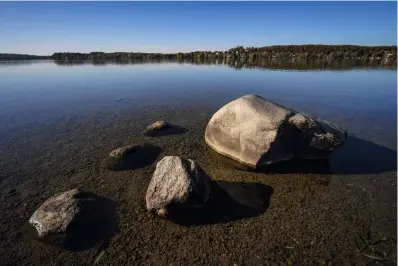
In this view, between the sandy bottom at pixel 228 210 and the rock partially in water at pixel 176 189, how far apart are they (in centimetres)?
34

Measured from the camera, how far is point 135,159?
916 cm

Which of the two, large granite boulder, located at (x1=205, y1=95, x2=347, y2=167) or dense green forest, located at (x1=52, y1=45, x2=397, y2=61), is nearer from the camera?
large granite boulder, located at (x1=205, y1=95, x2=347, y2=167)

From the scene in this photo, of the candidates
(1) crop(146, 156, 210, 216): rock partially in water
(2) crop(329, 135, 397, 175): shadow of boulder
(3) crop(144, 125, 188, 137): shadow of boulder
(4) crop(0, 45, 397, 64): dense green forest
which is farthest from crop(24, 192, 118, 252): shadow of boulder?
(4) crop(0, 45, 397, 64): dense green forest

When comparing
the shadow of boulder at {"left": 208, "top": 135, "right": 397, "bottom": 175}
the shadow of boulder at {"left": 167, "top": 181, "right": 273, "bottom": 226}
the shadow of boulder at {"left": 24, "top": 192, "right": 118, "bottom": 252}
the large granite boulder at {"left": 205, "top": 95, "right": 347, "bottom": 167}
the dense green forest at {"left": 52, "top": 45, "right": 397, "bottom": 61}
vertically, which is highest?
the dense green forest at {"left": 52, "top": 45, "right": 397, "bottom": 61}

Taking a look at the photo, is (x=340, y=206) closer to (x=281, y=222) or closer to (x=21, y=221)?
(x=281, y=222)

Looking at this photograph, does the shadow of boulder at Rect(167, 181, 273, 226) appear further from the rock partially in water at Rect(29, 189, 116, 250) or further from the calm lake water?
the calm lake water

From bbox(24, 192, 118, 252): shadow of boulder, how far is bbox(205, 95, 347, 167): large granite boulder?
15.3ft

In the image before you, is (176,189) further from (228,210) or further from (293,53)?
(293,53)

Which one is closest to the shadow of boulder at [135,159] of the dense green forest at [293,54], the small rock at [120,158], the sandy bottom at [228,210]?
the small rock at [120,158]

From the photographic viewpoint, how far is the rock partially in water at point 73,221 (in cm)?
551

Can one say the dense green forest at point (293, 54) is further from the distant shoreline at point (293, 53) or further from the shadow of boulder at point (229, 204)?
the shadow of boulder at point (229, 204)

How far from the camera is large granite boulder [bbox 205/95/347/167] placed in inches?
317

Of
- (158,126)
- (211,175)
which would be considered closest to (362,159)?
(211,175)

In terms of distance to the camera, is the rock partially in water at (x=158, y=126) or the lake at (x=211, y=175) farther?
the rock partially in water at (x=158, y=126)
